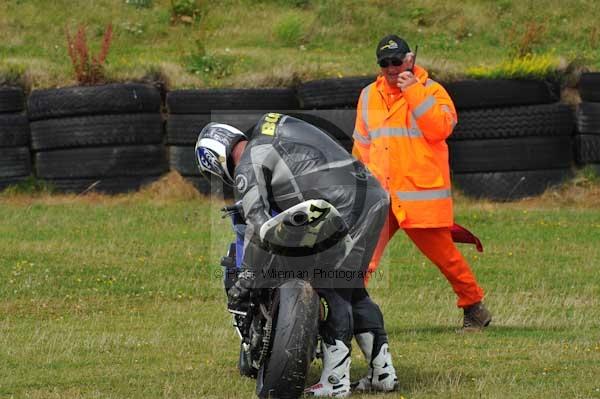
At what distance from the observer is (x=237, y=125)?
1415 cm

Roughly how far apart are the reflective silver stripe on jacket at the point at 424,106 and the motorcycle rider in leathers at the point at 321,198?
1.77 m

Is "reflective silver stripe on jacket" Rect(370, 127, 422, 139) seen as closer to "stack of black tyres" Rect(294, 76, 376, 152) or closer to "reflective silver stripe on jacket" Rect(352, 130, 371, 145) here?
"reflective silver stripe on jacket" Rect(352, 130, 371, 145)

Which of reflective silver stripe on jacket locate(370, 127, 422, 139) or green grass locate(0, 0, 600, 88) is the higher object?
reflective silver stripe on jacket locate(370, 127, 422, 139)

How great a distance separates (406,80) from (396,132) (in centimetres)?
39

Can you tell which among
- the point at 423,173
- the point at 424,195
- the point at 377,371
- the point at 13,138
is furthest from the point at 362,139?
the point at 13,138

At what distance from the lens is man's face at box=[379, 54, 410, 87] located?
28.8ft

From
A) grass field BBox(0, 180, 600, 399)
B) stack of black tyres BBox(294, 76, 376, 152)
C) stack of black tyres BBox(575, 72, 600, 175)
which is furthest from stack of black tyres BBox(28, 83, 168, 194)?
stack of black tyres BBox(575, 72, 600, 175)

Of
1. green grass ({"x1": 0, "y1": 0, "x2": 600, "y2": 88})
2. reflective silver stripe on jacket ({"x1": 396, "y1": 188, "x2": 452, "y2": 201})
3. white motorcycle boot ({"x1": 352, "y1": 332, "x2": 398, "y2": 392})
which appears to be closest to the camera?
white motorcycle boot ({"x1": 352, "y1": 332, "x2": 398, "y2": 392})

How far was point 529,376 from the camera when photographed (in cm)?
705

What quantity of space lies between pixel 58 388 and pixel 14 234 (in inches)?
252

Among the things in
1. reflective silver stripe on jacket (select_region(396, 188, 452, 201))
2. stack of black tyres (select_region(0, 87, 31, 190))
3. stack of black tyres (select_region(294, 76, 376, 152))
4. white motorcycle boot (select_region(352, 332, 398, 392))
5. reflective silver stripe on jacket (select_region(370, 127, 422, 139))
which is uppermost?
reflective silver stripe on jacket (select_region(370, 127, 422, 139))

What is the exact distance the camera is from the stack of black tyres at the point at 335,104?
14.3 meters

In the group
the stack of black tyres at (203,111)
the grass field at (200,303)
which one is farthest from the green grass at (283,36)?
the grass field at (200,303)

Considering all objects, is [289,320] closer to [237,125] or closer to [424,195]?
[424,195]
